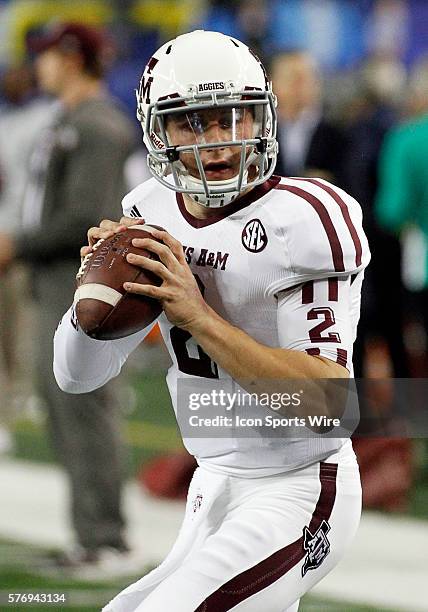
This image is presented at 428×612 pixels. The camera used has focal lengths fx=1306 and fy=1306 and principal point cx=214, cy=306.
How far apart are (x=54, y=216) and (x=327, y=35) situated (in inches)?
345

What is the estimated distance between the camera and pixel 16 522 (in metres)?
4.71

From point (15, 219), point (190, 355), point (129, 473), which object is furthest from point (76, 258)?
point (15, 219)

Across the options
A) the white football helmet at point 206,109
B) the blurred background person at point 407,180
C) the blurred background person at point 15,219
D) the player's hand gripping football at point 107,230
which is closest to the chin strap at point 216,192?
the white football helmet at point 206,109

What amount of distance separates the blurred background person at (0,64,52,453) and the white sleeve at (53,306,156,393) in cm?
403

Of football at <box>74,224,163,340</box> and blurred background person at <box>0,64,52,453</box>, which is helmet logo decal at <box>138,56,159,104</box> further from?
blurred background person at <box>0,64,52,453</box>

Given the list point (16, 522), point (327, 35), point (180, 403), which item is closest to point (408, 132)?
point (16, 522)

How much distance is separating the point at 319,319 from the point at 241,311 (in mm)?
167

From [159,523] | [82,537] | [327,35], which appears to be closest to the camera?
[82,537]

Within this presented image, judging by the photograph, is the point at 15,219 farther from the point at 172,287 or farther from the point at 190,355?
the point at 172,287

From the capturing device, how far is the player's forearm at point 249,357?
205cm

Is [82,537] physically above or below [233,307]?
below

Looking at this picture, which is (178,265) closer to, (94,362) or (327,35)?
(94,362)

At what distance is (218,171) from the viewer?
2170 mm

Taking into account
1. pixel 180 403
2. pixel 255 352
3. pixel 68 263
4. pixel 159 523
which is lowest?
pixel 159 523
